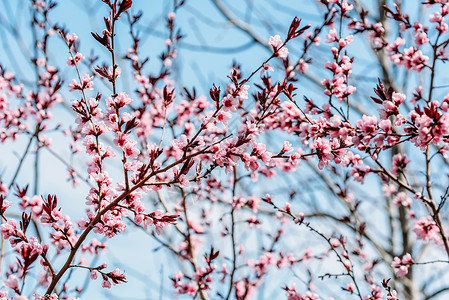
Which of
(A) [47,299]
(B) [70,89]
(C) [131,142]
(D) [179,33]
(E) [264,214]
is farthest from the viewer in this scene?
(E) [264,214]

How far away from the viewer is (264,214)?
671 cm

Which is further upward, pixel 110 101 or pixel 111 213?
pixel 110 101

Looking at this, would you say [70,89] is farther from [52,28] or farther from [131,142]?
[52,28]

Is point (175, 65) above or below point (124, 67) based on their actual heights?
above

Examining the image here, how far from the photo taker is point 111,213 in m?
2.28

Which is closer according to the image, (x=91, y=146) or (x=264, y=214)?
(x=91, y=146)

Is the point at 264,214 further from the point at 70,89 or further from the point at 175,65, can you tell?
the point at 70,89

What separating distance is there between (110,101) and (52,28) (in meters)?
3.19

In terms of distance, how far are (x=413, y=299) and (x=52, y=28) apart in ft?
20.1

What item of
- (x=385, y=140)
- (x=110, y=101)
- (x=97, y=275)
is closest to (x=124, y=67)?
(x=110, y=101)

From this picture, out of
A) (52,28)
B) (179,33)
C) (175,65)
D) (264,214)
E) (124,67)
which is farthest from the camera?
(264,214)

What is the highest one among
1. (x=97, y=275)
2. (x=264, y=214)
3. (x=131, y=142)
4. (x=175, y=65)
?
(x=175, y=65)

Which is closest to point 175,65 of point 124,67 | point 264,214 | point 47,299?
point 124,67

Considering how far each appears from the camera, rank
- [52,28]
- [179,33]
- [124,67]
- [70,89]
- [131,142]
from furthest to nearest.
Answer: [124,67], [179,33], [52,28], [70,89], [131,142]
